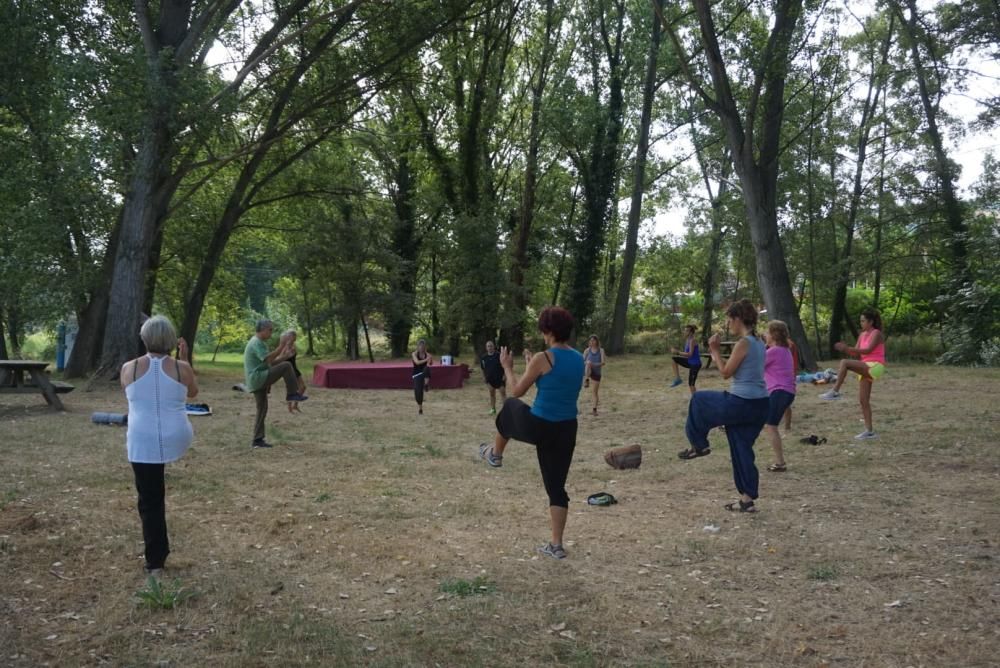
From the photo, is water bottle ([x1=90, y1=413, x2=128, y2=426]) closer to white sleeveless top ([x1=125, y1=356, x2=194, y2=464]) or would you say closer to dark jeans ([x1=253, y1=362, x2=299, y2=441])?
dark jeans ([x1=253, y1=362, x2=299, y2=441])

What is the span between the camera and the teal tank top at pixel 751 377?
691cm

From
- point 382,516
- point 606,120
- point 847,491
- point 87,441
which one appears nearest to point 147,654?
point 382,516

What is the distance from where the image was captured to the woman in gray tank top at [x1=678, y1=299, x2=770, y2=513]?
690 cm

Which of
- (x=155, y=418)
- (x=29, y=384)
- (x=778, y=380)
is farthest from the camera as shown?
(x=29, y=384)

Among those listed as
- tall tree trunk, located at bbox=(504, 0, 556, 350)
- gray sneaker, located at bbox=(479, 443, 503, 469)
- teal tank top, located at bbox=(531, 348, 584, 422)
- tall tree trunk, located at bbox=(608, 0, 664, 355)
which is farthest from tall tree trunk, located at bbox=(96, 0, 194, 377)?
teal tank top, located at bbox=(531, 348, 584, 422)

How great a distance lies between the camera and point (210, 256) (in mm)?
26156

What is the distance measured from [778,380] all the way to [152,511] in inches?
267

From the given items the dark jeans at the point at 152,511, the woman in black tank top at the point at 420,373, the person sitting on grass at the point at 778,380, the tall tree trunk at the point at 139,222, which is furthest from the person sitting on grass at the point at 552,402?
the tall tree trunk at the point at 139,222

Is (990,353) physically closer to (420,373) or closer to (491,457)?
(420,373)

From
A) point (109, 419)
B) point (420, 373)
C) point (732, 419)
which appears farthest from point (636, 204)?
point (732, 419)

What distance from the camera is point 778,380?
30.0ft

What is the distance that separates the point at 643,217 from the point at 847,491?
3719 cm

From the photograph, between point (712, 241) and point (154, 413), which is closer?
point (154, 413)

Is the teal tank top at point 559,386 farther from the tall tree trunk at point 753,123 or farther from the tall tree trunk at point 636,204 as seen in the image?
the tall tree trunk at point 636,204
